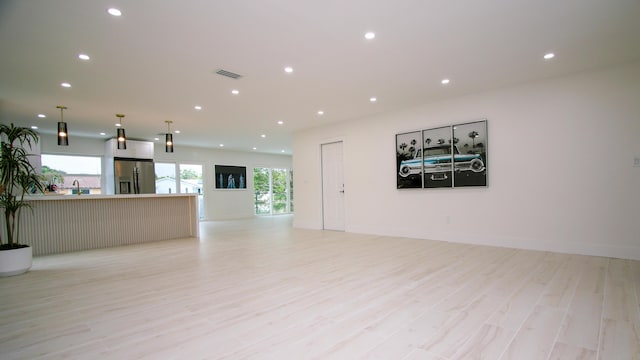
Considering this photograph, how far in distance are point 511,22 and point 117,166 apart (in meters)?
9.25

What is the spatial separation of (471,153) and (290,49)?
11.7 feet

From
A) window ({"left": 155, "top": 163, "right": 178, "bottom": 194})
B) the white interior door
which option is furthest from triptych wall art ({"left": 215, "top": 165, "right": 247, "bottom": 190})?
the white interior door

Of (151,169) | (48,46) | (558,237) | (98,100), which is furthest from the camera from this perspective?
(151,169)

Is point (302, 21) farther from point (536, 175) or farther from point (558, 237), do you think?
Answer: point (558, 237)

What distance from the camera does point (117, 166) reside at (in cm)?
839

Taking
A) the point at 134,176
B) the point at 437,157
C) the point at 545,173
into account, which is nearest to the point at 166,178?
the point at 134,176

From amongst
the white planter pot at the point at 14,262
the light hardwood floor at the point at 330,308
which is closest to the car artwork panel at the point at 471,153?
the light hardwood floor at the point at 330,308

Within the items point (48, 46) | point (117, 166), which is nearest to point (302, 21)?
point (48, 46)

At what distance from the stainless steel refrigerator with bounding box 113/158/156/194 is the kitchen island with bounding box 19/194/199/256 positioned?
8.92 ft

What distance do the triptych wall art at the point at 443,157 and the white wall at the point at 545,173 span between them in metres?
0.13

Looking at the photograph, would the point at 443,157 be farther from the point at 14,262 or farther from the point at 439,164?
the point at 14,262

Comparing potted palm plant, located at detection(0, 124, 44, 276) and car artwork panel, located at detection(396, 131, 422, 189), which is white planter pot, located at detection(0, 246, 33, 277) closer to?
potted palm plant, located at detection(0, 124, 44, 276)

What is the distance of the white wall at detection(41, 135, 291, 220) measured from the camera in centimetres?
889

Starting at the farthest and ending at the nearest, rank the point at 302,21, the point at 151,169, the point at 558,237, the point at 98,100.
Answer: the point at 151,169 → the point at 98,100 → the point at 558,237 → the point at 302,21
